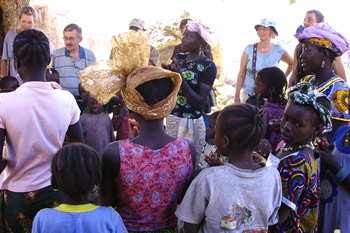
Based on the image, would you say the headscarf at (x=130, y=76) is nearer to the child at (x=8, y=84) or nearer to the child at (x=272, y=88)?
the child at (x=272, y=88)

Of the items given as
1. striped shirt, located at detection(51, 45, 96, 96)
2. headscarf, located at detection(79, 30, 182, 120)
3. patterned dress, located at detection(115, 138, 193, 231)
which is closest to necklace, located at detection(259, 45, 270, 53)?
striped shirt, located at detection(51, 45, 96, 96)

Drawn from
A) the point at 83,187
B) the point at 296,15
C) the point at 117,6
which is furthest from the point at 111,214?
the point at 296,15

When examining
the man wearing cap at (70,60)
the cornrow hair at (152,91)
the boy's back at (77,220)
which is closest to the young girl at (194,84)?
the cornrow hair at (152,91)

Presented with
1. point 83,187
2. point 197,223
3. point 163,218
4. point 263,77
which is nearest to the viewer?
point 83,187

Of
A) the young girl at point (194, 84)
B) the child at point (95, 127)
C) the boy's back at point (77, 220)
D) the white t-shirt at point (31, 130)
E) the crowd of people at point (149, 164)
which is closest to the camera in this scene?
the boy's back at point (77, 220)

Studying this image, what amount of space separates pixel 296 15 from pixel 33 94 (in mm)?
26726

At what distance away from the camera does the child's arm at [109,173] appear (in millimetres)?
1963

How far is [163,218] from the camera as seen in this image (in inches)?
84.1

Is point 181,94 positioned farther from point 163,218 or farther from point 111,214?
point 111,214

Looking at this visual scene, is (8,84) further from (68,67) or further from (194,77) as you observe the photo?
(194,77)

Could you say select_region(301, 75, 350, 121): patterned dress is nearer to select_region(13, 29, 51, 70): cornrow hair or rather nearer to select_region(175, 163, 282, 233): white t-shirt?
select_region(175, 163, 282, 233): white t-shirt

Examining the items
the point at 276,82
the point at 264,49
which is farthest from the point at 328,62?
the point at 264,49

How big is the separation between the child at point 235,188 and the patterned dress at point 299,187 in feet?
0.56

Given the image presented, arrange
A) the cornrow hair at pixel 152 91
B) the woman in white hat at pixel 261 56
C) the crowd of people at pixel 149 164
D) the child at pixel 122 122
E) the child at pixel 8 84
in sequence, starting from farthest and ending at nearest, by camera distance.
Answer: the woman in white hat at pixel 261 56 < the child at pixel 122 122 < the child at pixel 8 84 < the cornrow hair at pixel 152 91 < the crowd of people at pixel 149 164
